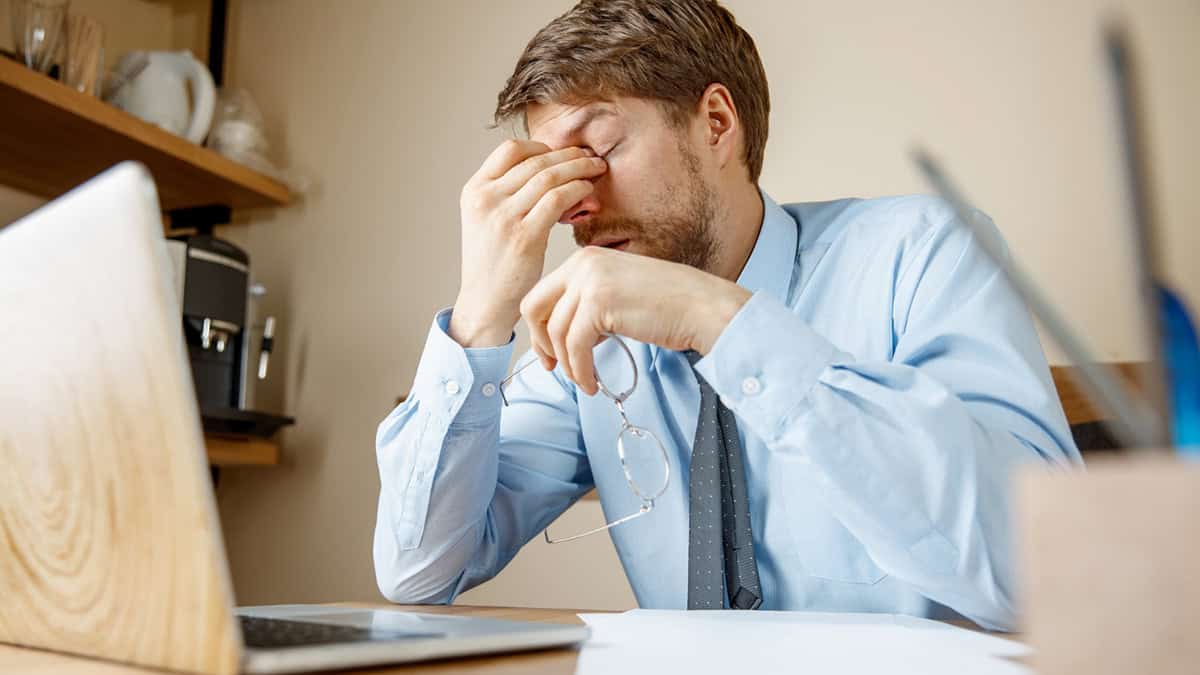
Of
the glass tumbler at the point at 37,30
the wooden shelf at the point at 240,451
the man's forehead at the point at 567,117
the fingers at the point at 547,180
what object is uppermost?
the glass tumbler at the point at 37,30

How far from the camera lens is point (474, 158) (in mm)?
2271

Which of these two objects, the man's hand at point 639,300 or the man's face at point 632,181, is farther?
the man's face at point 632,181

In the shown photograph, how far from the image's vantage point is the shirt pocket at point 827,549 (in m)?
1.04

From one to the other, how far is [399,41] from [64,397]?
209cm

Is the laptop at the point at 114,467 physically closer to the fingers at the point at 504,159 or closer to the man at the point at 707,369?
the man at the point at 707,369

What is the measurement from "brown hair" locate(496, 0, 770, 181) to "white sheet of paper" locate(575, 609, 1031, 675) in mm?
779

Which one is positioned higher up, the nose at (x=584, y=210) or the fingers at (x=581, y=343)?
the nose at (x=584, y=210)

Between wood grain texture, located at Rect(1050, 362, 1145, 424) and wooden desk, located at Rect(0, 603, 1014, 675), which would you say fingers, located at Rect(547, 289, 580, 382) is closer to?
wooden desk, located at Rect(0, 603, 1014, 675)

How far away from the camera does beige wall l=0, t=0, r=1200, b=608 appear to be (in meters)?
1.80

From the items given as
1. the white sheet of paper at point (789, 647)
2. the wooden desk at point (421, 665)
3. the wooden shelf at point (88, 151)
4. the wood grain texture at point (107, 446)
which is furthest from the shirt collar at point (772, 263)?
the wooden shelf at point (88, 151)

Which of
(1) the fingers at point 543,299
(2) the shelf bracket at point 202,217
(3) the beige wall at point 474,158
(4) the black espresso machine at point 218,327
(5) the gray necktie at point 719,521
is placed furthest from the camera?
(2) the shelf bracket at point 202,217

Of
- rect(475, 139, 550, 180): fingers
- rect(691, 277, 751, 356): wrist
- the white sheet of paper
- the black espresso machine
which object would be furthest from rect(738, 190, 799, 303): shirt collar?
the black espresso machine

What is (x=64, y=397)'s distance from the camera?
0.47m

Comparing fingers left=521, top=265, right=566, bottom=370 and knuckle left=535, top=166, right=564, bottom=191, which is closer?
fingers left=521, top=265, right=566, bottom=370
